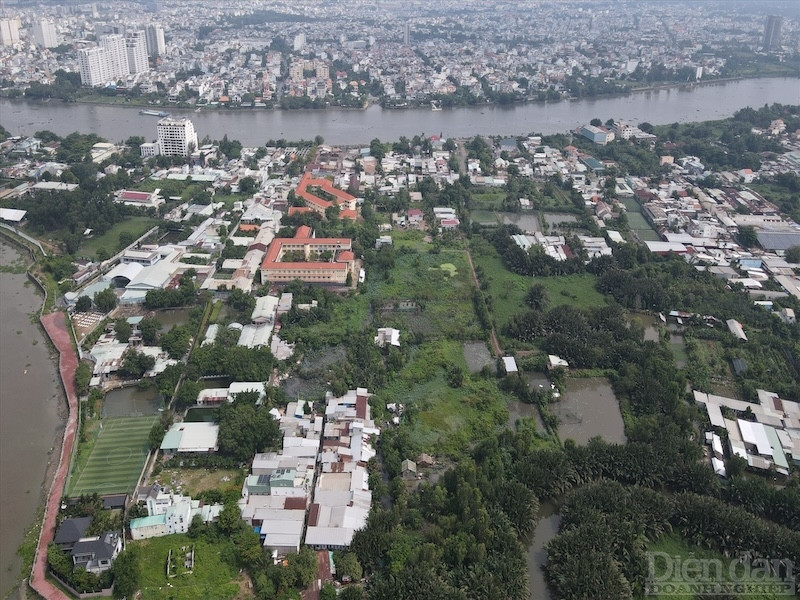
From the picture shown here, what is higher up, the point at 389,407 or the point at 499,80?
the point at 499,80

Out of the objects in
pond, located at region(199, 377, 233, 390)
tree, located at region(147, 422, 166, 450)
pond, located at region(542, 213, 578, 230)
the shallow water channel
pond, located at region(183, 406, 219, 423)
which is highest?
pond, located at region(542, 213, 578, 230)

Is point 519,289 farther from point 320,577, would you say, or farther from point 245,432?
point 320,577

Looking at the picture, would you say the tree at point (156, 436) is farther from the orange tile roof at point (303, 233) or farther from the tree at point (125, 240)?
the tree at point (125, 240)

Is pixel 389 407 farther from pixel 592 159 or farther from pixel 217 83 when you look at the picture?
pixel 217 83

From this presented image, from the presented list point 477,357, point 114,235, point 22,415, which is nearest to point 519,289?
point 477,357

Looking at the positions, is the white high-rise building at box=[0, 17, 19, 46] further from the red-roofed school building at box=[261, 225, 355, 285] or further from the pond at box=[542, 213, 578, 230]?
the pond at box=[542, 213, 578, 230]

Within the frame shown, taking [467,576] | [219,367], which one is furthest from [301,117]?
[467,576]

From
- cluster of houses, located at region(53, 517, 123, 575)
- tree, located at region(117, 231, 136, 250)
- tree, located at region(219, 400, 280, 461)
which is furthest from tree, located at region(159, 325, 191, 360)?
tree, located at region(117, 231, 136, 250)
